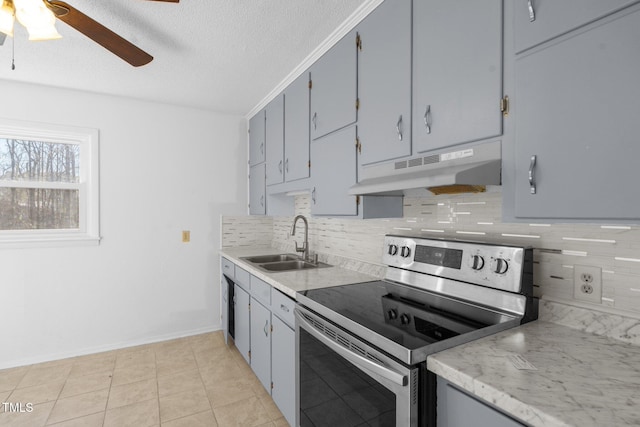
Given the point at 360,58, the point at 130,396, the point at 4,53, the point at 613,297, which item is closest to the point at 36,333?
the point at 130,396

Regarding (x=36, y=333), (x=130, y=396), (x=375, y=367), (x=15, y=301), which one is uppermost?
(x=375, y=367)

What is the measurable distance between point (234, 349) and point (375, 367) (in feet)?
7.92

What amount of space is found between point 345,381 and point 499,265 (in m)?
0.76

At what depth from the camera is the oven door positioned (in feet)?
3.28

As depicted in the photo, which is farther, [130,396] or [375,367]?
[130,396]

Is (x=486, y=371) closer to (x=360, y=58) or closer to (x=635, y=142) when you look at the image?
(x=635, y=142)

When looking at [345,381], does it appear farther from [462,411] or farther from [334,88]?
[334,88]

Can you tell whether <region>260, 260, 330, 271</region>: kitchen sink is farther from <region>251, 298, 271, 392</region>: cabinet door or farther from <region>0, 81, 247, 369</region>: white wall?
<region>0, 81, 247, 369</region>: white wall

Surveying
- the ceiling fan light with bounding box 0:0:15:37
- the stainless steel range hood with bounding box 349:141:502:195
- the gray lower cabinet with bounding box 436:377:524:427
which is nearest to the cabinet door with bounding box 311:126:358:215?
the stainless steel range hood with bounding box 349:141:502:195

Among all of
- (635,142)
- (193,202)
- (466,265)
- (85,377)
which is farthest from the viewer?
(193,202)

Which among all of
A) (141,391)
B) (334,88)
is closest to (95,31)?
(334,88)

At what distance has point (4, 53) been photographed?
7.22ft

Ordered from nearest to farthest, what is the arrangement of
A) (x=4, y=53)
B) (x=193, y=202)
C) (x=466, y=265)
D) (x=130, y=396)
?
(x=466, y=265) < (x=4, y=53) < (x=130, y=396) < (x=193, y=202)

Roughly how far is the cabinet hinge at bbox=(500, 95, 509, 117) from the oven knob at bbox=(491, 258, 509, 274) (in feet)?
1.78
